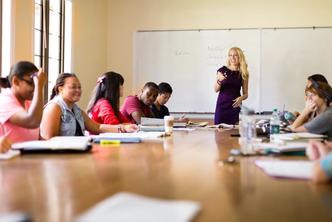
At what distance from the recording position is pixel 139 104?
3936 mm

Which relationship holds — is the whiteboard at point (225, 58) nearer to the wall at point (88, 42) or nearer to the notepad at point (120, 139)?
the wall at point (88, 42)

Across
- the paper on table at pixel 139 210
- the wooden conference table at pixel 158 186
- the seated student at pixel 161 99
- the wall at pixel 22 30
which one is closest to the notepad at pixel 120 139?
the wooden conference table at pixel 158 186

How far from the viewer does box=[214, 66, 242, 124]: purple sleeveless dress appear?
4.51 metres

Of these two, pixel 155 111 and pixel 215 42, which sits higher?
pixel 215 42

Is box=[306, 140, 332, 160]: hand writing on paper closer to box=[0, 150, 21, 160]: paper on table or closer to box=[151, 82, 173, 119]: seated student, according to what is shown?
box=[0, 150, 21, 160]: paper on table

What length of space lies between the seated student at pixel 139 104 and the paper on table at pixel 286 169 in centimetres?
237

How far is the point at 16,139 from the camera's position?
7.40ft

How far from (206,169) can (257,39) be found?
4.19 metres

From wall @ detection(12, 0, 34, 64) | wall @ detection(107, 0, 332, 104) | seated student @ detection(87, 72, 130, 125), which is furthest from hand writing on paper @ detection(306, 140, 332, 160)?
wall @ detection(107, 0, 332, 104)

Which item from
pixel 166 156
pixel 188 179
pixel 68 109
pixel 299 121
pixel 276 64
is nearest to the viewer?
pixel 188 179

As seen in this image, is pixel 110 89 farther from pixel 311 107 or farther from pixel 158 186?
pixel 158 186

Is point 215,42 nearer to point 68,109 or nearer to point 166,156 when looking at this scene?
point 68,109

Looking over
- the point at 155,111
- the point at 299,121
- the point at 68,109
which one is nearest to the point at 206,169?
the point at 68,109

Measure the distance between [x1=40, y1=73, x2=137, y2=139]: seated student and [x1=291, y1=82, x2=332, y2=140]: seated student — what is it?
3.53 feet
